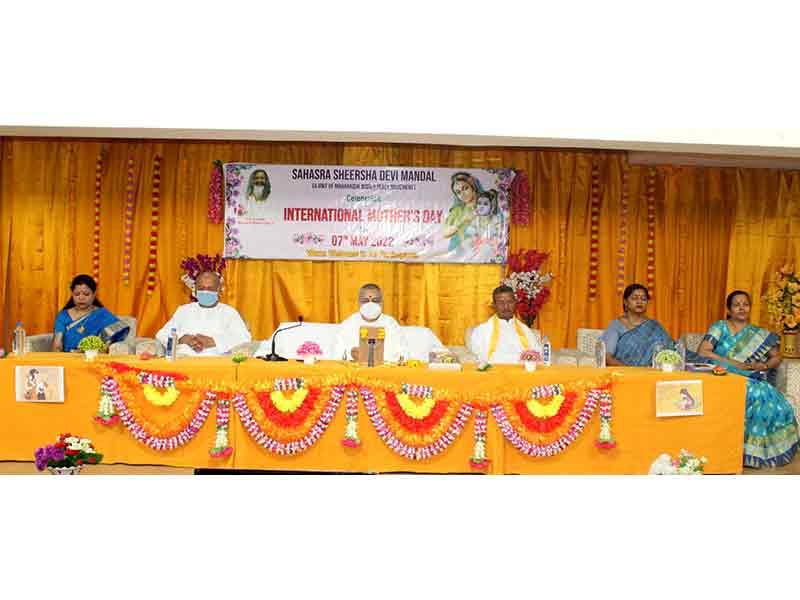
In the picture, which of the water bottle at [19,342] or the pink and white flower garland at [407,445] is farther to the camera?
the water bottle at [19,342]

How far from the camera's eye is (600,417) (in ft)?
16.7

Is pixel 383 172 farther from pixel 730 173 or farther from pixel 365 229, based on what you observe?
pixel 730 173

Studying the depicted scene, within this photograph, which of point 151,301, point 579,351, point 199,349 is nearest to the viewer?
point 199,349

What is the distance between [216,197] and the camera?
779 cm

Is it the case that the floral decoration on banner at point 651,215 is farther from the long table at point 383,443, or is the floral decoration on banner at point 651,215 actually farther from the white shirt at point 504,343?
the long table at point 383,443

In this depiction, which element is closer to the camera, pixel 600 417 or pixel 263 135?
pixel 263 135

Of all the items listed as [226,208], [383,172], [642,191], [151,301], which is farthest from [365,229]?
[642,191]

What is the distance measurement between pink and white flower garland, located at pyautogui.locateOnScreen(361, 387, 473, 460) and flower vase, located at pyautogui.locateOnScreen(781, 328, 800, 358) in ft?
12.8

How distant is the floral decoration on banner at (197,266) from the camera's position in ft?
25.4

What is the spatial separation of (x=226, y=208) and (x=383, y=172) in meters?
1.42

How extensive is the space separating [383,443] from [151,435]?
1.37 metres

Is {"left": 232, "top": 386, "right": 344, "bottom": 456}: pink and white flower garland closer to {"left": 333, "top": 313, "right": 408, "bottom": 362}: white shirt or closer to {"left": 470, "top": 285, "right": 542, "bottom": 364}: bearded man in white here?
{"left": 333, "top": 313, "right": 408, "bottom": 362}: white shirt

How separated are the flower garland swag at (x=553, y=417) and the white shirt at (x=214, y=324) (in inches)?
97.4

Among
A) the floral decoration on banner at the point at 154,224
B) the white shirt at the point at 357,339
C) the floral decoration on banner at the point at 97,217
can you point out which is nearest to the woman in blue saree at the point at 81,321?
the floral decoration on banner at the point at 154,224
